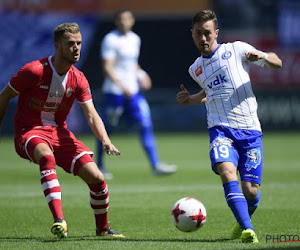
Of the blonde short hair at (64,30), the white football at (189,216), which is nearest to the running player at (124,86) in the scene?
the blonde short hair at (64,30)

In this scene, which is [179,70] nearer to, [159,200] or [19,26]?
[19,26]

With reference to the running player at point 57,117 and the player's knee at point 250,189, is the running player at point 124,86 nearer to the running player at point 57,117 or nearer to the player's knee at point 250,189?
the running player at point 57,117

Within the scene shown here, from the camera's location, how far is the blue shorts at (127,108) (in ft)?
41.2

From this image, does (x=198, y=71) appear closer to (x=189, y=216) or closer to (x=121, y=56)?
(x=189, y=216)

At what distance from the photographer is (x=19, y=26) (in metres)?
22.8

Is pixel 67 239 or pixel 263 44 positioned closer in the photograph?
pixel 67 239

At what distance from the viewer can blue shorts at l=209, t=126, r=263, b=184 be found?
6.39 metres

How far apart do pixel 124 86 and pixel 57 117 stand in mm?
5557

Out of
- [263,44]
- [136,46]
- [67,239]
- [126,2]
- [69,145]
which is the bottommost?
[67,239]

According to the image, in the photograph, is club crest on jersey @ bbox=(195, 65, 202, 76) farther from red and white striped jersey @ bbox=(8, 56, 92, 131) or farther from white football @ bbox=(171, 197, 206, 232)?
white football @ bbox=(171, 197, 206, 232)

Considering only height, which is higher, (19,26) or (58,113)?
(19,26)

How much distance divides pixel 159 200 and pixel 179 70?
14.8 metres

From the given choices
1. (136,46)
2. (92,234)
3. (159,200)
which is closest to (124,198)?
(159,200)

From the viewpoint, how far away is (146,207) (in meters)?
8.63
